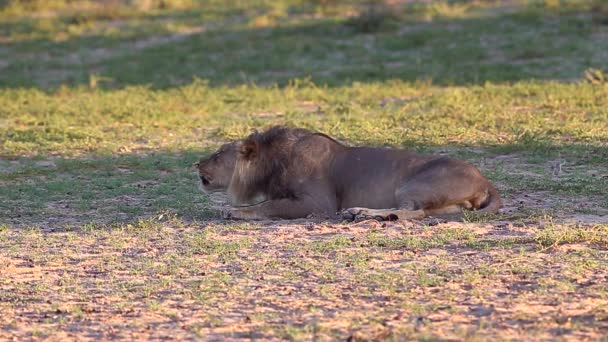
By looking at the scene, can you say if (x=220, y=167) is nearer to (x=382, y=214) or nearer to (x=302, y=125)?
(x=382, y=214)

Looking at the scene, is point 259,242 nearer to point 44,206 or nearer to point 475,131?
point 44,206

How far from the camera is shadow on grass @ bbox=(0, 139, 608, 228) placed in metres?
8.28

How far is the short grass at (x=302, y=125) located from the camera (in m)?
5.71

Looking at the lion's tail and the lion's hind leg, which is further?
the lion's tail

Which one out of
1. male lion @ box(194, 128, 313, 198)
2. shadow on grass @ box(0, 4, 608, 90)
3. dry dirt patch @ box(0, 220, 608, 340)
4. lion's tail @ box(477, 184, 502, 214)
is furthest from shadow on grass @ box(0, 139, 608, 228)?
shadow on grass @ box(0, 4, 608, 90)

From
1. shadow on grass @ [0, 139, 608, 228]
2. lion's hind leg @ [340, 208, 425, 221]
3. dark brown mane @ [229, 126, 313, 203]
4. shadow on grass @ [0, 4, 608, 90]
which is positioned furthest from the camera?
shadow on grass @ [0, 4, 608, 90]

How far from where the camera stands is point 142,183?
9.42 meters

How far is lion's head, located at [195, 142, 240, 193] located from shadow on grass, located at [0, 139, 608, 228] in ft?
0.66

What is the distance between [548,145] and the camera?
405 inches

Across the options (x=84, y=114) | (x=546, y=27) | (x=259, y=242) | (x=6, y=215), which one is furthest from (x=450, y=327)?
(x=546, y=27)

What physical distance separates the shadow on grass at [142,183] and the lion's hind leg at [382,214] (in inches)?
39.2

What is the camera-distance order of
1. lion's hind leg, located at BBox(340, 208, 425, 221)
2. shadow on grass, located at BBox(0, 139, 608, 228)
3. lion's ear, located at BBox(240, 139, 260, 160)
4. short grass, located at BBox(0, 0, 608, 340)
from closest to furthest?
short grass, located at BBox(0, 0, 608, 340) < lion's hind leg, located at BBox(340, 208, 425, 221) < lion's ear, located at BBox(240, 139, 260, 160) < shadow on grass, located at BBox(0, 139, 608, 228)

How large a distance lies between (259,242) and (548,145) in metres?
3.92

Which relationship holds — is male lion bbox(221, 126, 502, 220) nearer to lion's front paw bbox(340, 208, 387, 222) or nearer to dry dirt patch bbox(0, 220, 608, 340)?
lion's front paw bbox(340, 208, 387, 222)
